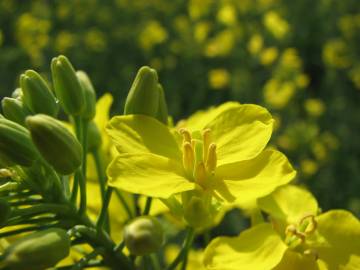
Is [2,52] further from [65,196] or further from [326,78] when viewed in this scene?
[65,196]

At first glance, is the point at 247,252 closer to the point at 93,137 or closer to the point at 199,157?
the point at 199,157

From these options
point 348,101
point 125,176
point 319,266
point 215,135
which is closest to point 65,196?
point 125,176

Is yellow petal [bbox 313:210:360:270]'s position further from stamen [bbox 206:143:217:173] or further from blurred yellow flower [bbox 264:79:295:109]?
blurred yellow flower [bbox 264:79:295:109]

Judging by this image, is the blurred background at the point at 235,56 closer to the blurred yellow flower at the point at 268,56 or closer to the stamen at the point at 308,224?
the blurred yellow flower at the point at 268,56

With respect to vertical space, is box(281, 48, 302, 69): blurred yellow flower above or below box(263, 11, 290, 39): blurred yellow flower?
below

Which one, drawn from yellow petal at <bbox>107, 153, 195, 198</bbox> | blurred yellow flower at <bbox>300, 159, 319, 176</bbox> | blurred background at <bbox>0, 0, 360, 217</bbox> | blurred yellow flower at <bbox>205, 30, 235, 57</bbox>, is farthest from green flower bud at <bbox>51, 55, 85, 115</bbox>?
blurred yellow flower at <bbox>205, 30, 235, 57</bbox>

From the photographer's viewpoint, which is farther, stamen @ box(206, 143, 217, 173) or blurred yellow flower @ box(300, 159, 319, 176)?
blurred yellow flower @ box(300, 159, 319, 176)
